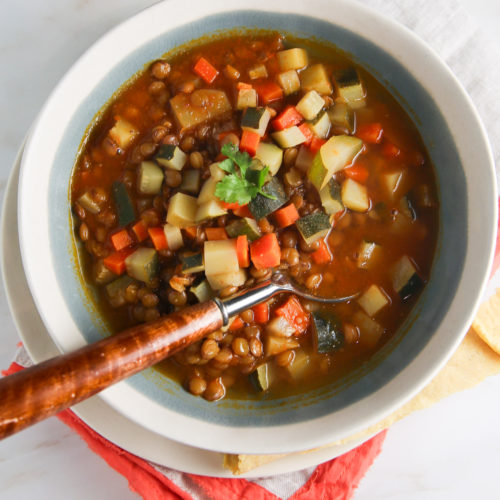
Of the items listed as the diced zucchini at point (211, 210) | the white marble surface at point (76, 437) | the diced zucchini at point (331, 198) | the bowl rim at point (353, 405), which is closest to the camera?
the bowl rim at point (353, 405)

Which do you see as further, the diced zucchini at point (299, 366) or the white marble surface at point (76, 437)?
the white marble surface at point (76, 437)

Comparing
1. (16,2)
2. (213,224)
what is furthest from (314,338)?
(16,2)

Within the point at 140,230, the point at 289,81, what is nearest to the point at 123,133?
the point at 140,230

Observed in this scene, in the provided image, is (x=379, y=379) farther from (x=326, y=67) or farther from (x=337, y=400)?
(x=326, y=67)

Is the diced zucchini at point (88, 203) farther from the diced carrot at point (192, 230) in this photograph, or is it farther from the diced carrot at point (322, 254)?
the diced carrot at point (322, 254)

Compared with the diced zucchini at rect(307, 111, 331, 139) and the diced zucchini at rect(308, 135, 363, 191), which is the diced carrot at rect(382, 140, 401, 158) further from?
the diced zucchini at rect(307, 111, 331, 139)

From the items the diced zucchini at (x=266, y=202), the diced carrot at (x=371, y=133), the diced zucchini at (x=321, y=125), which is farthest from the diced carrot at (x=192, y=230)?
the diced carrot at (x=371, y=133)

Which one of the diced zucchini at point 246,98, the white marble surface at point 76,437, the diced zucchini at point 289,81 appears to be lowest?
the white marble surface at point 76,437

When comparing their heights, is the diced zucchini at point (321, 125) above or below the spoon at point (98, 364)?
above

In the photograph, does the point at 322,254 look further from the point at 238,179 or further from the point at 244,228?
the point at 238,179
